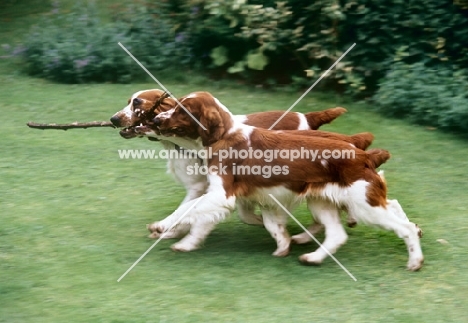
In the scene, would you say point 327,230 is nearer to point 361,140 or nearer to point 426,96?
point 361,140

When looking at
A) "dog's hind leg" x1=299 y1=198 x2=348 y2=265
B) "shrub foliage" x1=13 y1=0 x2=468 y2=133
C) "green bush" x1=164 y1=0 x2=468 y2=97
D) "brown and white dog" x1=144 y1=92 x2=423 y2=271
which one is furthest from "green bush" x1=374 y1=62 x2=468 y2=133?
"dog's hind leg" x1=299 y1=198 x2=348 y2=265

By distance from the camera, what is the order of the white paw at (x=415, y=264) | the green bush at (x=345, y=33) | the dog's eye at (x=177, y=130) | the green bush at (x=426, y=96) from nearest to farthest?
the white paw at (x=415, y=264) < the dog's eye at (x=177, y=130) < the green bush at (x=426, y=96) < the green bush at (x=345, y=33)

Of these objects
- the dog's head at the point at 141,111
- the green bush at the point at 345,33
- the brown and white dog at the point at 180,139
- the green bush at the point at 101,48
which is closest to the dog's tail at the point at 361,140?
the brown and white dog at the point at 180,139

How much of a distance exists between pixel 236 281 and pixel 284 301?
1.47 feet

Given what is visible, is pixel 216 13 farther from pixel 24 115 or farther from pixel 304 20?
pixel 24 115

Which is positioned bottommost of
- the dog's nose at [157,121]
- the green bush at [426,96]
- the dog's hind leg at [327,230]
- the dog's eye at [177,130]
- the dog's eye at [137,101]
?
the green bush at [426,96]

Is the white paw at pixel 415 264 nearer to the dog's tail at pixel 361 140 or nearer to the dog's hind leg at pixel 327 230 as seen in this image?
the dog's hind leg at pixel 327 230

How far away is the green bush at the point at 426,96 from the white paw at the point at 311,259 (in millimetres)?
3948

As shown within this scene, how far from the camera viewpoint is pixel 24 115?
32.1 ft

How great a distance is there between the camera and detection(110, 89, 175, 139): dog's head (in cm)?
659

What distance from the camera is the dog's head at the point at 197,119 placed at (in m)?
6.25

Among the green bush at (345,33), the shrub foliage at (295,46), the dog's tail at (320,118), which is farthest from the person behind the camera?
the green bush at (345,33)

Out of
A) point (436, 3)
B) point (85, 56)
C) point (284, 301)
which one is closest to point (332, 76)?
point (436, 3)

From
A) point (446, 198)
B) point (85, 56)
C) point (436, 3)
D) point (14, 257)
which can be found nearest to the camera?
point (14, 257)
